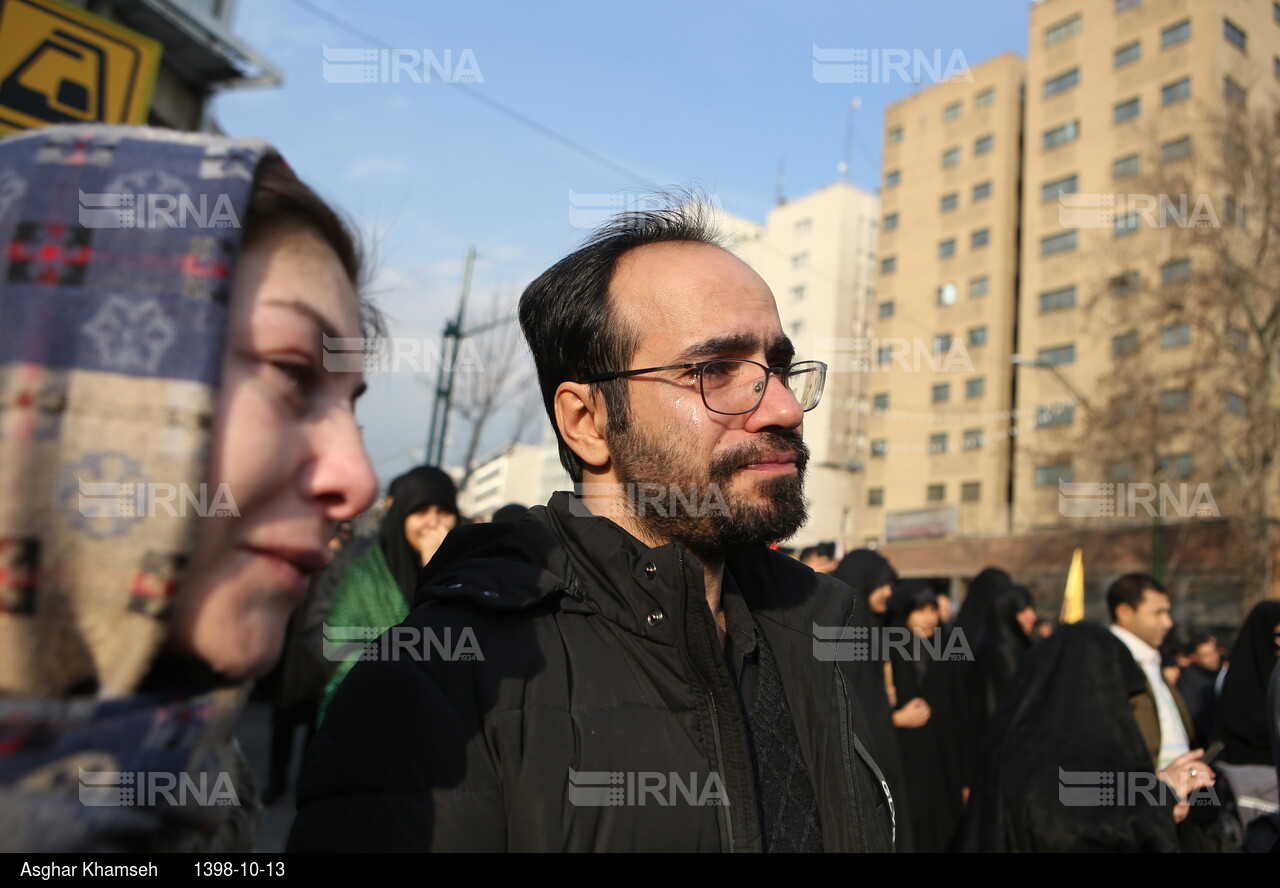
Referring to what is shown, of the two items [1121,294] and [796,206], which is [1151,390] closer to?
[1121,294]

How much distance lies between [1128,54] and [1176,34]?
7.06 feet

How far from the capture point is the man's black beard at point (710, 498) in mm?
1858

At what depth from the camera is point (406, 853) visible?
4.28 feet

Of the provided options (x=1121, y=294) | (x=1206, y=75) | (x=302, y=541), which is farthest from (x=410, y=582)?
(x=1206, y=75)

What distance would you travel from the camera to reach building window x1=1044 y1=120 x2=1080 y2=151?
128 ft

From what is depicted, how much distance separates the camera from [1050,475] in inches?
1412

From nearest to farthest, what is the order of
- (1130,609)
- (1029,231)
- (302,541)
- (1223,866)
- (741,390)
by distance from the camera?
(302,541)
(741,390)
(1223,866)
(1130,609)
(1029,231)

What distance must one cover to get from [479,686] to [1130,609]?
466 centimetres

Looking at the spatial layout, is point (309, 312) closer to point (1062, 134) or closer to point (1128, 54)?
point (1128, 54)

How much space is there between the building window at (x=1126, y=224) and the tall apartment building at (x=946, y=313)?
676 cm

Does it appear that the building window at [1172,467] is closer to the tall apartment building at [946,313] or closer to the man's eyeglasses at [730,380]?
the tall apartment building at [946,313]

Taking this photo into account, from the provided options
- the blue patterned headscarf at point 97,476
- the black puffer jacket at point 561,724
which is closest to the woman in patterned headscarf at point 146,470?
the blue patterned headscarf at point 97,476

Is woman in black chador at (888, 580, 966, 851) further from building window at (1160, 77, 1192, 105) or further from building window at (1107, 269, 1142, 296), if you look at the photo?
building window at (1160, 77, 1192, 105)

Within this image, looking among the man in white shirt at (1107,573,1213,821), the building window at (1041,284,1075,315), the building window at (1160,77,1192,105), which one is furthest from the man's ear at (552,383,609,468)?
the building window at (1041,284,1075,315)
